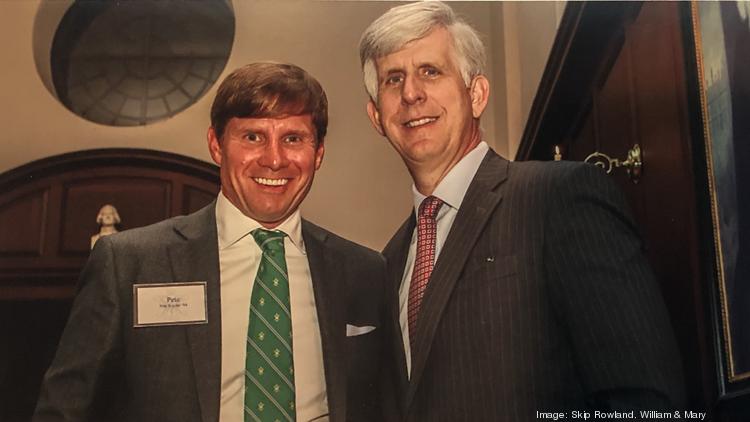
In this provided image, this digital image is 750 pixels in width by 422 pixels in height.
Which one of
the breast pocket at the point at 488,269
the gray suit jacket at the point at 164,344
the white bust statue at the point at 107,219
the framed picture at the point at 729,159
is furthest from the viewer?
the white bust statue at the point at 107,219

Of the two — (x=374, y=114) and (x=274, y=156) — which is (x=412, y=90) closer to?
(x=374, y=114)

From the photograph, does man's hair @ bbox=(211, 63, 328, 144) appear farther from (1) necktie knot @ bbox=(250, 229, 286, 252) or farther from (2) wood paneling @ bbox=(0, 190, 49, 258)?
(2) wood paneling @ bbox=(0, 190, 49, 258)

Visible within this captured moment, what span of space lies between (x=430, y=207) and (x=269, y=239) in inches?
11.4

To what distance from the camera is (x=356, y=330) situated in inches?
45.9

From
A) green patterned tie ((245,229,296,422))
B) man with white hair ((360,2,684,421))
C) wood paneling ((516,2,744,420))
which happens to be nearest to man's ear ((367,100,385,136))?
man with white hair ((360,2,684,421))

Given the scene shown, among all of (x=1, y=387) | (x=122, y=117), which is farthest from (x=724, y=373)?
(x=122, y=117)

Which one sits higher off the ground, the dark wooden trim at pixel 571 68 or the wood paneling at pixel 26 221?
the dark wooden trim at pixel 571 68

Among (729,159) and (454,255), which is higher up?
(729,159)

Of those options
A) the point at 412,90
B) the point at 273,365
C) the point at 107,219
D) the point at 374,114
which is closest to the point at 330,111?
the point at 374,114

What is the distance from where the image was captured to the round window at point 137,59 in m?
1.94

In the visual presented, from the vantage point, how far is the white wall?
1546 millimetres

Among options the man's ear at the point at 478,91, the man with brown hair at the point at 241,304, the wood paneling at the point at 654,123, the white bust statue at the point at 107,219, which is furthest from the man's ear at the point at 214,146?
the white bust statue at the point at 107,219

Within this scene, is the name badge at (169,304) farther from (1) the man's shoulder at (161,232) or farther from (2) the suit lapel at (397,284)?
(2) the suit lapel at (397,284)

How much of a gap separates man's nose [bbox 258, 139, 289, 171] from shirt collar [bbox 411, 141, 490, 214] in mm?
246
